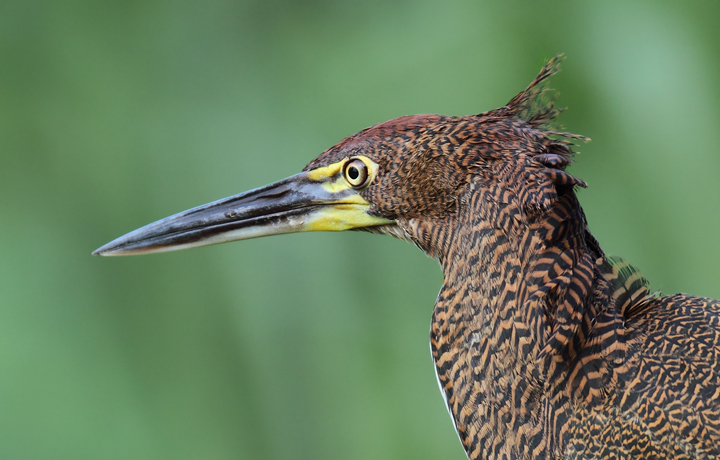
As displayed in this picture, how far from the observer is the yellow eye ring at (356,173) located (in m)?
1.59

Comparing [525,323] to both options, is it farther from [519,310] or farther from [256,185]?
[256,185]


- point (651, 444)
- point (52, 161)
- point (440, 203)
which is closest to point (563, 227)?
point (440, 203)

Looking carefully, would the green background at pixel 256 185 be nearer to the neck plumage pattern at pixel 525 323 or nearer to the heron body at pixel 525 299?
the heron body at pixel 525 299

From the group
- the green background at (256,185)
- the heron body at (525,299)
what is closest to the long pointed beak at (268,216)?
the heron body at (525,299)

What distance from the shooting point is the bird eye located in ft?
5.21

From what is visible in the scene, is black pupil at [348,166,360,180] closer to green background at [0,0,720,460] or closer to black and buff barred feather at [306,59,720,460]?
black and buff barred feather at [306,59,720,460]

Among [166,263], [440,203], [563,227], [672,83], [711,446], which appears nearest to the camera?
[711,446]

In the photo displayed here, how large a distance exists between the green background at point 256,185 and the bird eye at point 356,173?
1.43m

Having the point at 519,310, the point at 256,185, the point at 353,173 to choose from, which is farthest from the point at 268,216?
the point at 256,185

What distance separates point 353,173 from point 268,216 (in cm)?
26

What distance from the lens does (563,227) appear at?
4.45 ft

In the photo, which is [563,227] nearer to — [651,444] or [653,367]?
[653,367]

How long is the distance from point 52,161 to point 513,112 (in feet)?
8.17

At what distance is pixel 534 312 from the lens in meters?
1.31
